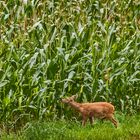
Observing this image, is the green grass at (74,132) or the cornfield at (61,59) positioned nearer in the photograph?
the green grass at (74,132)

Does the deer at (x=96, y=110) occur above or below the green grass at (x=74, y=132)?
above

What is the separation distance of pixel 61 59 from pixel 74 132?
1.52m

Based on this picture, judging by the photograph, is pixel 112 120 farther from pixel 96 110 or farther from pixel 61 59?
pixel 61 59

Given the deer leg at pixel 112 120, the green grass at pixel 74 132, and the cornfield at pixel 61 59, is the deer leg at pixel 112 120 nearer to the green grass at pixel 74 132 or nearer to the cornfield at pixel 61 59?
the green grass at pixel 74 132

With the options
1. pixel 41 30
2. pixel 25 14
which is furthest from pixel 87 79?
pixel 25 14

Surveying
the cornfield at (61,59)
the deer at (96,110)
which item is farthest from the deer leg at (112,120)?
the cornfield at (61,59)

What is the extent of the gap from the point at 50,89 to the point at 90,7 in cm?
226

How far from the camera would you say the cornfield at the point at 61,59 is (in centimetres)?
822

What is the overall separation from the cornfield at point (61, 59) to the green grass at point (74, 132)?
0.55 metres

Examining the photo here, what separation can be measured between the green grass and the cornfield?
1.79ft

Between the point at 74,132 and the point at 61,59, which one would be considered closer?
the point at 74,132

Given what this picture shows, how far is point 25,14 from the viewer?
31.8ft

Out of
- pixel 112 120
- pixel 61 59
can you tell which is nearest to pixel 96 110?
pixel 112 120

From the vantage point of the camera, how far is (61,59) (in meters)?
8.65
